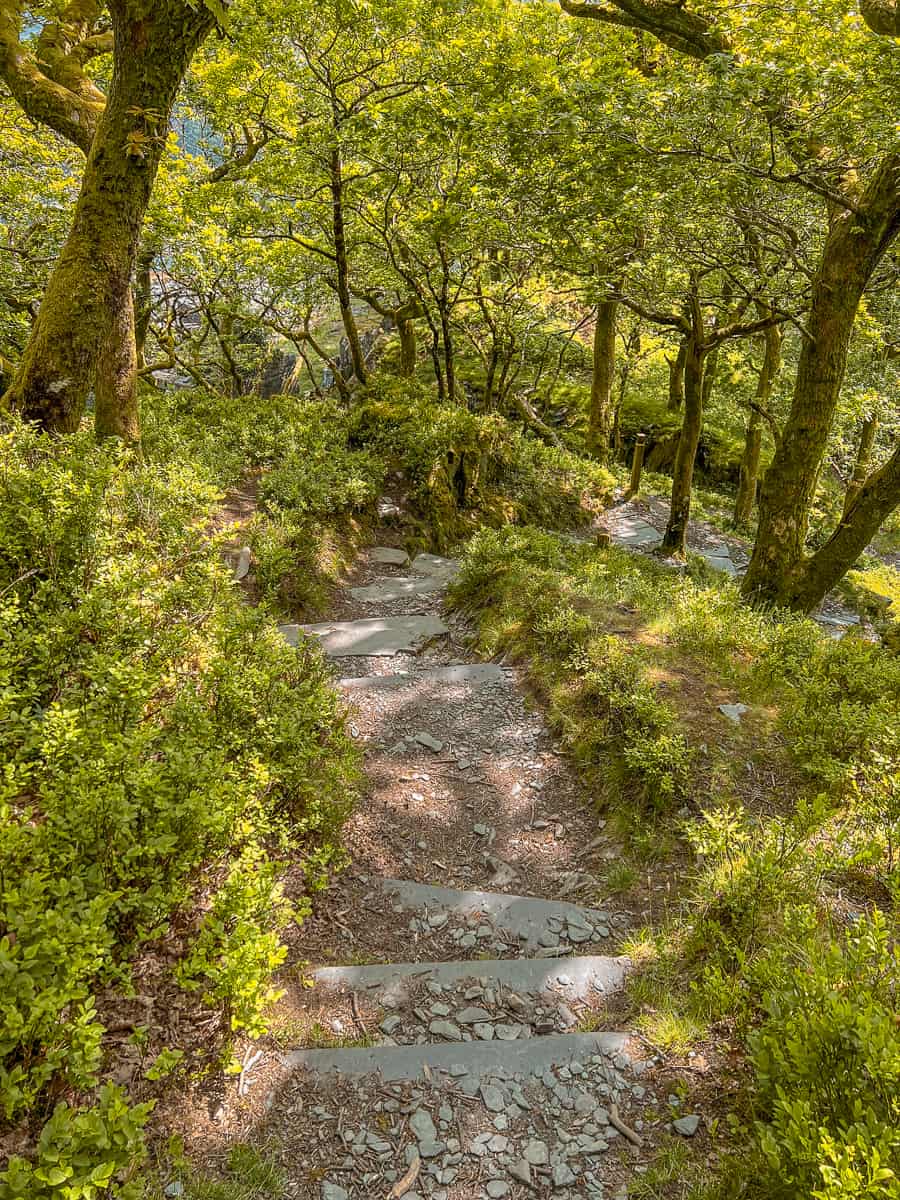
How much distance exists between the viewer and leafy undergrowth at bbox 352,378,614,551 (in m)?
12.9

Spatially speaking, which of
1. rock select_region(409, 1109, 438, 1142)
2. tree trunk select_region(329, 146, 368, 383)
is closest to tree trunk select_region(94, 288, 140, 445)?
tree trunk select_region(329, 146, 368, 383)

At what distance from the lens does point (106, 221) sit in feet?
20.9

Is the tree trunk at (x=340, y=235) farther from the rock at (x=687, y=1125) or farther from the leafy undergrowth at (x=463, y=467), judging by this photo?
the rock at (x=687, y=1125)

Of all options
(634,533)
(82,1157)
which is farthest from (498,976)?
(634,533)

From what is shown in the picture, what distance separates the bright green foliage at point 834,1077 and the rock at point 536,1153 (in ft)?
2.91

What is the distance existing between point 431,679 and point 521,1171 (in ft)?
16.5

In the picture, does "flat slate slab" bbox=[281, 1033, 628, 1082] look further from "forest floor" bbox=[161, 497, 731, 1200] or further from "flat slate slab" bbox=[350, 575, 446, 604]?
"flat slate slab" bbox=[350, 575, 446, 604]

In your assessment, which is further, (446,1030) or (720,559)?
(720,559)

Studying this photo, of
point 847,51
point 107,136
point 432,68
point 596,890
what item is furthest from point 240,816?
point 432,68

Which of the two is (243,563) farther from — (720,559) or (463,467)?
(720,559)

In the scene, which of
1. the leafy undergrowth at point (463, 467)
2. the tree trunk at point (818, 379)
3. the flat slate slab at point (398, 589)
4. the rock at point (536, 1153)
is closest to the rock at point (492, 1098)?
the rock at point (536, 1153)

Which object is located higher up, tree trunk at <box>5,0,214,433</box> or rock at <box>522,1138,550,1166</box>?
tree trunk at <box>5,0,214,433</box>

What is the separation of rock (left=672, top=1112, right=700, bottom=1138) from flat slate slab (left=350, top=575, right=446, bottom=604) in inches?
305

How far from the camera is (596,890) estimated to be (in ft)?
15.0
